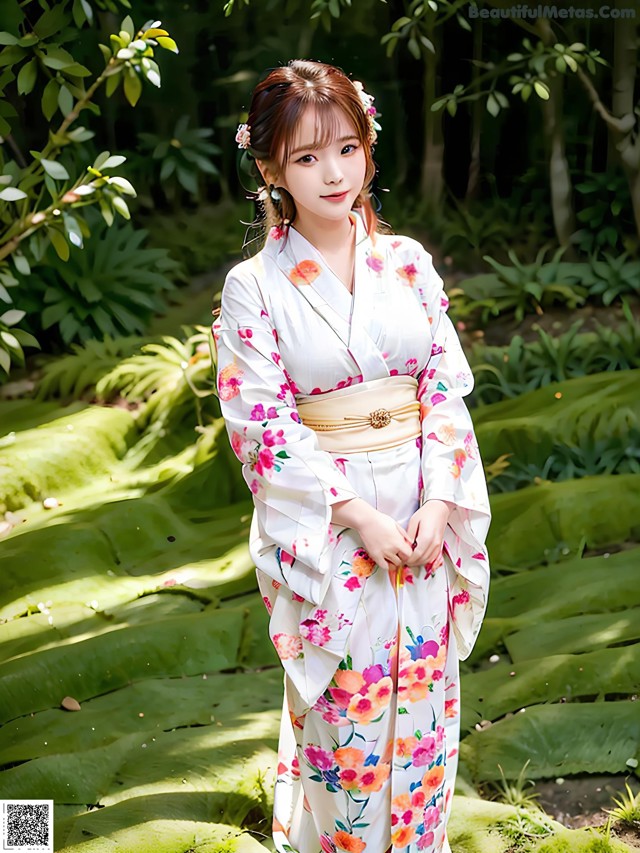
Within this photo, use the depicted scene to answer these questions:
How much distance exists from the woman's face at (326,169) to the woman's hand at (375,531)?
1.99 ft

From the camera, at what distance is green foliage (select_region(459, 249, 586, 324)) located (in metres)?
5.43

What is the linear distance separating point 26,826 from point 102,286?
3.03m

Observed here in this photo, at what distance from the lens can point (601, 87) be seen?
5434 millimetres

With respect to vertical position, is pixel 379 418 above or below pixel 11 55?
below

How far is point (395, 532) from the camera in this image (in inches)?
89.5

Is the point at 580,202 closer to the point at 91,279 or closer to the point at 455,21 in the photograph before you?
the point at 455,21

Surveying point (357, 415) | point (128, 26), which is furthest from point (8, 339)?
point (357, 415)

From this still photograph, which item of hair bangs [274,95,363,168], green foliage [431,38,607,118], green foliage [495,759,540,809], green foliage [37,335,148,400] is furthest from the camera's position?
green foliage [37,335,148,400]

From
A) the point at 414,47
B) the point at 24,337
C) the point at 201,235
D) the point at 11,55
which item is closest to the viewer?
the point at 11,55

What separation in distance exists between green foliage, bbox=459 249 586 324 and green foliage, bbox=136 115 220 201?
144 centimetres

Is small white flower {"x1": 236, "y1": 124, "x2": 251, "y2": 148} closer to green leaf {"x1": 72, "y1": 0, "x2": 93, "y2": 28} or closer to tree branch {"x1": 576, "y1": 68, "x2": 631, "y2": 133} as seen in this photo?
green leaf {"x1": 72, "y1": 0, "x2": 93, "y2": 28}

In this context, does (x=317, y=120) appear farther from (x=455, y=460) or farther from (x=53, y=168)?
(x=53, y=168)

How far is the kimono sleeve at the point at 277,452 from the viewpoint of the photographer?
7.43 feet

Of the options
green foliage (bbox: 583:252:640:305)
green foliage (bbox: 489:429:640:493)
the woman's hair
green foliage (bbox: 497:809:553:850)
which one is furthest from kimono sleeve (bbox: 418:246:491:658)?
green foliage (bbox: 583:252:640:305)
